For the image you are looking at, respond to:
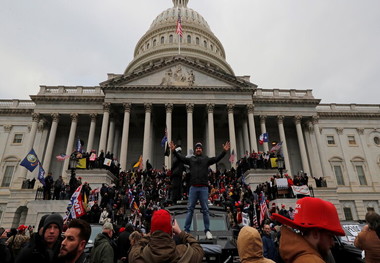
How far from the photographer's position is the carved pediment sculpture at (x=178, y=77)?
35.1 metres

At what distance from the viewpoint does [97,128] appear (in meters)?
38.8

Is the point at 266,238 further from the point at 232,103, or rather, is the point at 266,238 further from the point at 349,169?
the point at 349,169

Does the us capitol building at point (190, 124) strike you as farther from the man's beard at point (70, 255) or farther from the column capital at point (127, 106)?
the man's beard at point (70, 255)

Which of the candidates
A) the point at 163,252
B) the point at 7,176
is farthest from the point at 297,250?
the point at 7,176

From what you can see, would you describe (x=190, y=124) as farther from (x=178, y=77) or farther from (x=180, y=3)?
(x=180, y=3)

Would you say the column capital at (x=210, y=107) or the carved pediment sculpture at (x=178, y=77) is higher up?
the carved pediment sculpture at (x=178, y=77)

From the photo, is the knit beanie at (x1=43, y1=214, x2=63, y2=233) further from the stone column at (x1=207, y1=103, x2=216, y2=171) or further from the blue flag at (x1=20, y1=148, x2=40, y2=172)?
the stone column at (x1=207, y1=103, x2=216, y2=171)

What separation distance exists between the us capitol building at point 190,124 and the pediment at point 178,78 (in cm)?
13

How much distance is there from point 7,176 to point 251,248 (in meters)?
43.5

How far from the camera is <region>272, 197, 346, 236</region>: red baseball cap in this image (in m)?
2.21

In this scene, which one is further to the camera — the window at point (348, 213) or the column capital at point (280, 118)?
the column capital at point (280, 118)

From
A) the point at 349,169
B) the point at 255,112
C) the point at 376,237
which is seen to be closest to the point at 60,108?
the point at 255,112

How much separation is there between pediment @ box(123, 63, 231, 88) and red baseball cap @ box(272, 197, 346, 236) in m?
32.9

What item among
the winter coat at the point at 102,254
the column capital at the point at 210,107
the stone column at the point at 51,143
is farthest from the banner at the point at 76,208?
the stone column at the point at 51,143
